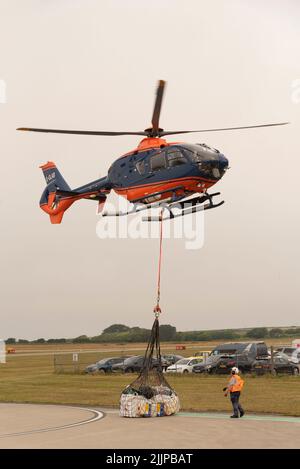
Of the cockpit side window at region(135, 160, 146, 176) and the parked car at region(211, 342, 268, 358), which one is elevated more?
the cockpit side window at region(135, 160, 146, 176)

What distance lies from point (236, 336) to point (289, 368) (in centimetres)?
9674

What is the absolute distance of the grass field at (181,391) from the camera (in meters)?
24.7

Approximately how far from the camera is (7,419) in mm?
21109

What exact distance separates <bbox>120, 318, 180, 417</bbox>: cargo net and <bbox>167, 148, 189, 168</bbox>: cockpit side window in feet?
18.4

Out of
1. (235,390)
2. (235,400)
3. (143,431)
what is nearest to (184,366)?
(235,400)

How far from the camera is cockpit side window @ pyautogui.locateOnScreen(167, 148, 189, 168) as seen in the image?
880 inches

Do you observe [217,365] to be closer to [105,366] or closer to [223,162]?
[105,366]

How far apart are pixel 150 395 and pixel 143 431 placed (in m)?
3.58

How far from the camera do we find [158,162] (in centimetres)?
2319

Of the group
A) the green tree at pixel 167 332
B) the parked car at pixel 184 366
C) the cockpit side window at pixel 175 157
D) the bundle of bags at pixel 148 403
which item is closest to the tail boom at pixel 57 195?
the cockpit side window at pixel 175 157

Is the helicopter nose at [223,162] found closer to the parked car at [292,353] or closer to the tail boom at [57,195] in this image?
the tail boom at [57,195]

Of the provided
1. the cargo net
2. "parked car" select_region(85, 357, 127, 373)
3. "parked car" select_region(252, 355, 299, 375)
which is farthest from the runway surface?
"parked car" select_region(85, 357, 127, 373)

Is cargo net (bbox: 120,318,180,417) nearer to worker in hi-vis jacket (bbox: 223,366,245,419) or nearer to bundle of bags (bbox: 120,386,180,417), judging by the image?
bundle of bags (bbox: 120,386,180,417)

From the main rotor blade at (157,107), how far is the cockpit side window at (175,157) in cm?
132
